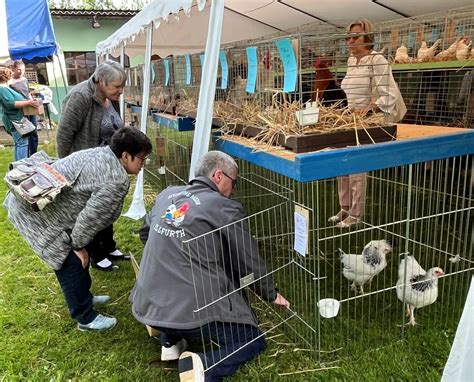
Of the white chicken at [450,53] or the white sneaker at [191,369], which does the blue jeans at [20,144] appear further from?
the white chicken at [450,53]

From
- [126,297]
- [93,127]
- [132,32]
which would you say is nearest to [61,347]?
[126,297]

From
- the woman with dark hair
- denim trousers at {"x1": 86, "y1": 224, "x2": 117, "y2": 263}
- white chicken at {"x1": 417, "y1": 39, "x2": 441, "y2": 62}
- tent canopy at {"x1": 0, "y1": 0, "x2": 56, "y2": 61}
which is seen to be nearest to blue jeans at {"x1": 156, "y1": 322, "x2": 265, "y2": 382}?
denim trousers at {"x1": 86, "y1": 224, "x2": 117, "y2": 263}

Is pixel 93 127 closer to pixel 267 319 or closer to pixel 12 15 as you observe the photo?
pixel 267 319

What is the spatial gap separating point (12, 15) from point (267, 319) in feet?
30.5

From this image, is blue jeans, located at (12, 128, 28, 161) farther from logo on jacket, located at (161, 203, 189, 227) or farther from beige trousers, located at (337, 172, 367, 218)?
logo on jacket, located at (161, 203, 189, 227)

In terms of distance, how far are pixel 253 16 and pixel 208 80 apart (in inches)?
147

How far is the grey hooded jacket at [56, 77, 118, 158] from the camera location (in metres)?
3.22

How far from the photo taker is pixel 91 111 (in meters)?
3.31

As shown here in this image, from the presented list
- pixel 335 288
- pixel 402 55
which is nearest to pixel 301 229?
pixel 335 288

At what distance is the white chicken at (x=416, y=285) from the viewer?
2492 mm

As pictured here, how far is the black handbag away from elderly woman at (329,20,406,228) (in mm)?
5044

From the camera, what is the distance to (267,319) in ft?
9.34

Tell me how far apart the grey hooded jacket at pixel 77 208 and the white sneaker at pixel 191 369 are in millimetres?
860

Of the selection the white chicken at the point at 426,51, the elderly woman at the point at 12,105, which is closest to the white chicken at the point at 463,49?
the white chicken at the point at 426,51
